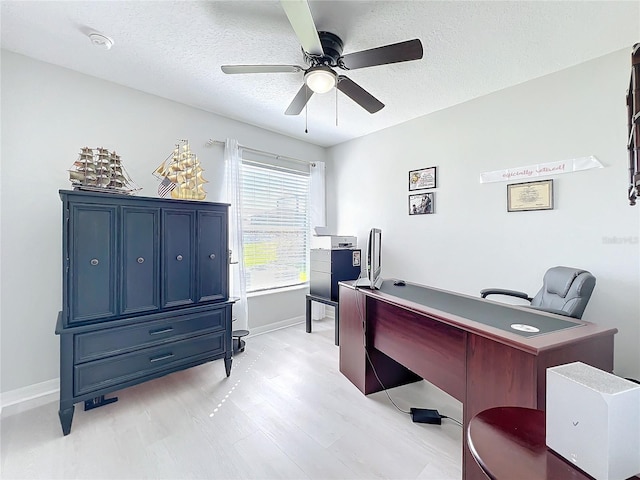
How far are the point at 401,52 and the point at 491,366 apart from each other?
5.76 ft

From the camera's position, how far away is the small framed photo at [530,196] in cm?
248

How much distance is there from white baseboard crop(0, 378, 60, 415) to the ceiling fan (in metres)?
2.80

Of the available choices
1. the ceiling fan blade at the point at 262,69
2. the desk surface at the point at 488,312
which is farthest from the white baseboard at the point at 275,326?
the ceiling fan blade at the point at 262,69

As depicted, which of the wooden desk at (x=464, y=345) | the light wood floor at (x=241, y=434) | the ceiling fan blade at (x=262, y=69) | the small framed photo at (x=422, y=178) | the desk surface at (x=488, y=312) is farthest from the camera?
the small framed photo at (x=422, y=178)

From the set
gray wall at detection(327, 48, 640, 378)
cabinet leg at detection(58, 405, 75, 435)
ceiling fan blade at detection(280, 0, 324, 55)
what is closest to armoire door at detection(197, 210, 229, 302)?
cabinet leg at detection(58, 405, 75, 435)

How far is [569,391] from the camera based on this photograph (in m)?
0.69

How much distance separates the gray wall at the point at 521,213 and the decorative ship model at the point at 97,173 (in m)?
2.91

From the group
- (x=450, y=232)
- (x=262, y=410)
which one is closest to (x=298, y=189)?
(x=450, y=232)

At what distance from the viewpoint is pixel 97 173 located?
205cm

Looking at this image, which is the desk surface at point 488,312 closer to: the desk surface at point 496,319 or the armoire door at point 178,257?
the desk surface at point 496,319

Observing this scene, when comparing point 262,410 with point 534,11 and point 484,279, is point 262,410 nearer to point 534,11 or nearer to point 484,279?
point 484,279

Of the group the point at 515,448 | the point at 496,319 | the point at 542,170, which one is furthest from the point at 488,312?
the point at 542,170

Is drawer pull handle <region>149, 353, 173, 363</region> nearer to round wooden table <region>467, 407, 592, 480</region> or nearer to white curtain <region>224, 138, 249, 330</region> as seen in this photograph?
white curtain <region>224, 138, 249, 330</region>

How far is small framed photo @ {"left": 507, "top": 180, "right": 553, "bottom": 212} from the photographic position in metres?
2.48
